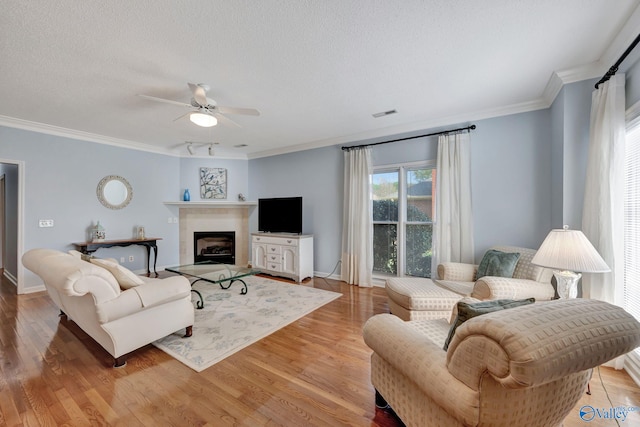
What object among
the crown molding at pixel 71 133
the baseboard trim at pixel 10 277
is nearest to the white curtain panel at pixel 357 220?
the crown molding at pixel 71 133

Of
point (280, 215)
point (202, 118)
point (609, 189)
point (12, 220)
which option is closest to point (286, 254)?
point (280, 215)

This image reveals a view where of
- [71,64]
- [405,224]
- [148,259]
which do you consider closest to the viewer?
[71,64]

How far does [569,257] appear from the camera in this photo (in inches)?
71.7

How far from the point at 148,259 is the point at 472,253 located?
5.89 m

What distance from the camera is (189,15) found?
69.6 inches

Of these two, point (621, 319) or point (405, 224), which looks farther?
point (405, 224)

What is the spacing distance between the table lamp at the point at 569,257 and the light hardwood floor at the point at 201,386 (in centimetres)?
78

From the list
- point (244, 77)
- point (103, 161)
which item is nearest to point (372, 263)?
point (244, 77)

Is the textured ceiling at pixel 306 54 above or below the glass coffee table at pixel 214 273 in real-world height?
above

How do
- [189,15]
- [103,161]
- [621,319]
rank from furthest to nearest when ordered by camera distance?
[103,161] → [189,15] → [621,319]

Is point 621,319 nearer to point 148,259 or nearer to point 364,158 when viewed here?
point 364,158

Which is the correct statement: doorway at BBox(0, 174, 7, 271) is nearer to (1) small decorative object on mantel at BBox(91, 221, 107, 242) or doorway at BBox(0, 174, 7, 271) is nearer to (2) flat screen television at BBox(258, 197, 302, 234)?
(1) small decorative object on mantel at BBox(91, 221, 107, 242)

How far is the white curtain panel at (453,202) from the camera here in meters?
3.47

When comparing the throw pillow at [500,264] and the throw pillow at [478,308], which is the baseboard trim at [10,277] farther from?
the throw pillow at [500,264]
